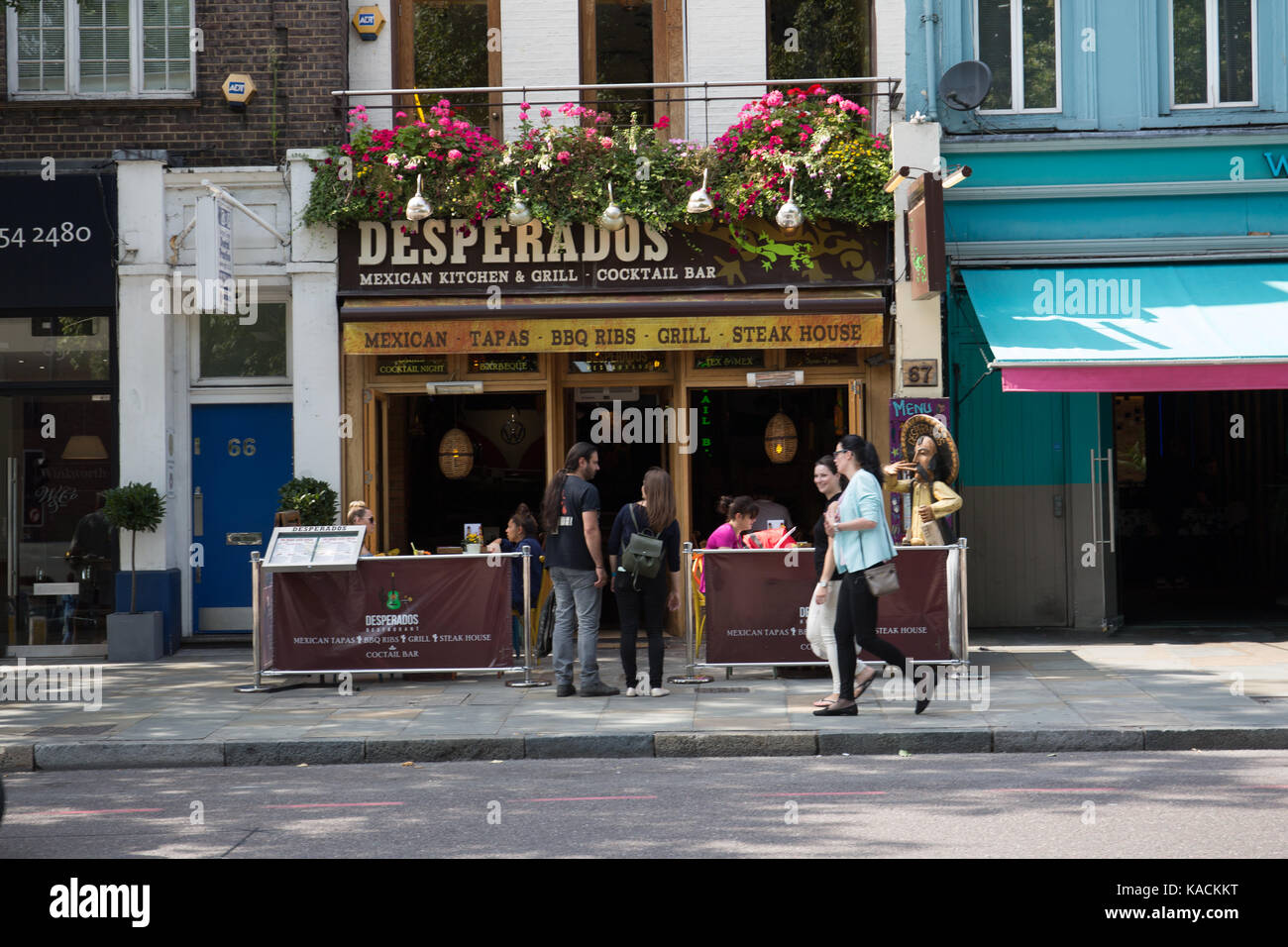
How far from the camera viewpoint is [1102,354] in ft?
39.4

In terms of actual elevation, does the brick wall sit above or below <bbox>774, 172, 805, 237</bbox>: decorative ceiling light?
above

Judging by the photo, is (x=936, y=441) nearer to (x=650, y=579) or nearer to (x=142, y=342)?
(x=650, y=579)

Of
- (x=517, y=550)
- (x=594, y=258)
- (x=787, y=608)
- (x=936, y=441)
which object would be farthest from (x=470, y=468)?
(x=936, y=441)

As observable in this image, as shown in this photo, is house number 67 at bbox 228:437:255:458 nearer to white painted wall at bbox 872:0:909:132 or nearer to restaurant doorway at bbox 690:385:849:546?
restaurant doorway at bbox 690:385:849:546

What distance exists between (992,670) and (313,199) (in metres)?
7.88

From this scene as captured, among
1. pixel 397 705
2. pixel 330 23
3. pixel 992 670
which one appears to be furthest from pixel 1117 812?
pixel 330 23

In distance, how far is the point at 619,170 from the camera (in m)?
13.2

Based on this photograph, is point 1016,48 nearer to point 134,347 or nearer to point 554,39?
point 554,39

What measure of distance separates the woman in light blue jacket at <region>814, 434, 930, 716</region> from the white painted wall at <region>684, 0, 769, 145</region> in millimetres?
5745

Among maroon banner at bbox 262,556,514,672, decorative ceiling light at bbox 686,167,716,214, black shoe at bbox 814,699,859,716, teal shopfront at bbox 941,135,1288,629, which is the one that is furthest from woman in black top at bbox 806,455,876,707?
decorative ceiling light at bbox 686,167,716,214

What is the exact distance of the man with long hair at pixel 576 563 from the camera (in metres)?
10.5

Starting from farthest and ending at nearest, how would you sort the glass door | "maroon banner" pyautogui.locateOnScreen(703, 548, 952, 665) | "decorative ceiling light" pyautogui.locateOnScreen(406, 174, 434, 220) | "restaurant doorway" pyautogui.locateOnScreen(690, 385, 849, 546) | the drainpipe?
"restaurant doorway" pyautogui.locateOnScreen(690, 385, 849, 546), the glass door, the drainpipe, "decorative ceiling light" pyautogui.locateOnScreen(406, 174, 434, 220), "maroon banner" pyautogui.locateOnScreen(703, 548, 952, 665)

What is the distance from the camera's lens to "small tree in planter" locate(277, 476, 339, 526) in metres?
13.0

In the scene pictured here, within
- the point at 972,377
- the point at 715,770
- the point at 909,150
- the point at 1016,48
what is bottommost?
the point at 715,770
